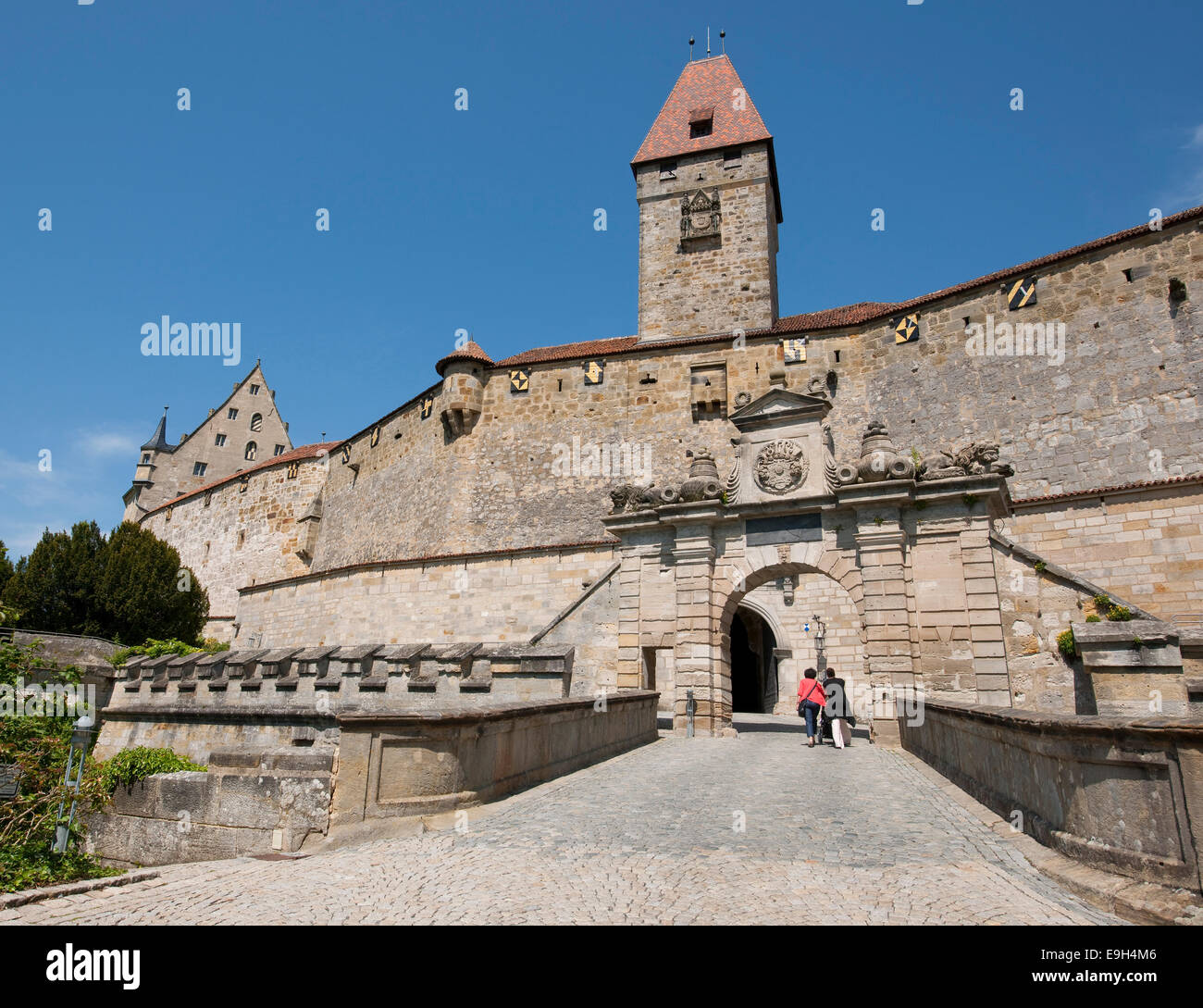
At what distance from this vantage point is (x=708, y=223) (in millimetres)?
36094

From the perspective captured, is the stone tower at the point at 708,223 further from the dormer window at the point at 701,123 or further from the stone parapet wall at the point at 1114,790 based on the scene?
the stone parapet wall at the point at 1114,790

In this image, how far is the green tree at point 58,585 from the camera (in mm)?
29953

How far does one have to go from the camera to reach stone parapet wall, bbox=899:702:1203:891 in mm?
3934

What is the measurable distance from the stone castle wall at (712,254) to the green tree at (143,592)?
77.1 ft

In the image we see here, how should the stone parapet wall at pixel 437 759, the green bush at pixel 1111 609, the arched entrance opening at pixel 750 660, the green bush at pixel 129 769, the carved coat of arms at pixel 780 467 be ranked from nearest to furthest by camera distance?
the stone parapet wall at pixel 437 759 < the green bush at pixel 129 769 < the green bush at pixel 1111 609 < the carved coat of arms at pixel 780 467 < the arched entrance opening at pixel 750 660

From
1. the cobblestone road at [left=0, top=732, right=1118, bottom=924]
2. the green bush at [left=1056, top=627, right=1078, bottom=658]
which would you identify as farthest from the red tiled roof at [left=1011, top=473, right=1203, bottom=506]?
the cobblestone road at [left=0, top=732, right=1118, bottom=924]

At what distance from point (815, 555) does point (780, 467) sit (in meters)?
1.95

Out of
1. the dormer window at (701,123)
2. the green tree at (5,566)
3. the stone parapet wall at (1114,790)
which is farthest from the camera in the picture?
the dormer window at (701,123)

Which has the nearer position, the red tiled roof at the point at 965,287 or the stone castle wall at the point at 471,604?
the stone castle wall at the point at 471,604

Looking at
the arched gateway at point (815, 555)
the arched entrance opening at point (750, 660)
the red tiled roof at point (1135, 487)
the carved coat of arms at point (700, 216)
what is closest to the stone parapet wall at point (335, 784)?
the arched gateway at point (815, 555)

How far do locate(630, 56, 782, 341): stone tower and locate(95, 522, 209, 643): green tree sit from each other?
77.2ft

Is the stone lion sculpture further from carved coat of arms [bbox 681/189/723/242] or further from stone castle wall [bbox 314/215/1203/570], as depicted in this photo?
carved coat of arms [bbox 681/189/723/242]

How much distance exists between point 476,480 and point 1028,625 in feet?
75.0

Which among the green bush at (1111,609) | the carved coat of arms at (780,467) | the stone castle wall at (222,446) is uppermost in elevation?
the stone castle wall at (222,446)
